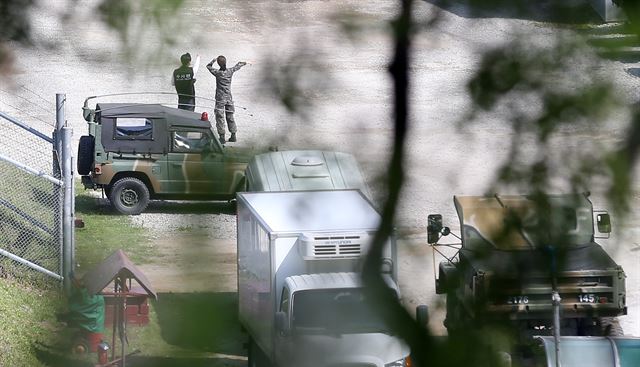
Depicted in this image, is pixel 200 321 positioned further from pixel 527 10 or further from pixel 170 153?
pixel 527 10

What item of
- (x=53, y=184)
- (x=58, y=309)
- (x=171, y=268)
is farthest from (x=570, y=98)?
(x=53, y=184)

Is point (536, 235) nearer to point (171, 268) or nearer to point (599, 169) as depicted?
point (599, 169)

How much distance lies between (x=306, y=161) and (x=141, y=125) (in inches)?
17.1

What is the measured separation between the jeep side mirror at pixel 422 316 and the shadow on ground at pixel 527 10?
0.19 meters

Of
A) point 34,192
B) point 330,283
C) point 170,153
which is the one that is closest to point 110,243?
point 170,153

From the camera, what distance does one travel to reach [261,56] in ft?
2.06

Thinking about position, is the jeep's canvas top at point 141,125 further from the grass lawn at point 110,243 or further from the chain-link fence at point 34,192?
the chain-link fence at point 34,192

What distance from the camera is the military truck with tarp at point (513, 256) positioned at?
→ 62cm

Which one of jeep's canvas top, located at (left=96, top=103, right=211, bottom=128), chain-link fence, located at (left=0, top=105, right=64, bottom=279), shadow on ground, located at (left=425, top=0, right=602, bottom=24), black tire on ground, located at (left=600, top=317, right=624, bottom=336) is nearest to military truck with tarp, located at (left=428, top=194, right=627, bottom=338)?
shadow on ground, located at (left=425, top=0, right=602, bottom=24)

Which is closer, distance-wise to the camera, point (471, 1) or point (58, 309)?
point (471, 1)

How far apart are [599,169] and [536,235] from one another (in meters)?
0.06

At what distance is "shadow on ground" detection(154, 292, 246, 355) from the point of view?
0.70 m

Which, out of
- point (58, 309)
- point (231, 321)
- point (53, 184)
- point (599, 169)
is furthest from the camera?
point (53, 184)

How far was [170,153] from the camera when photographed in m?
0.85
